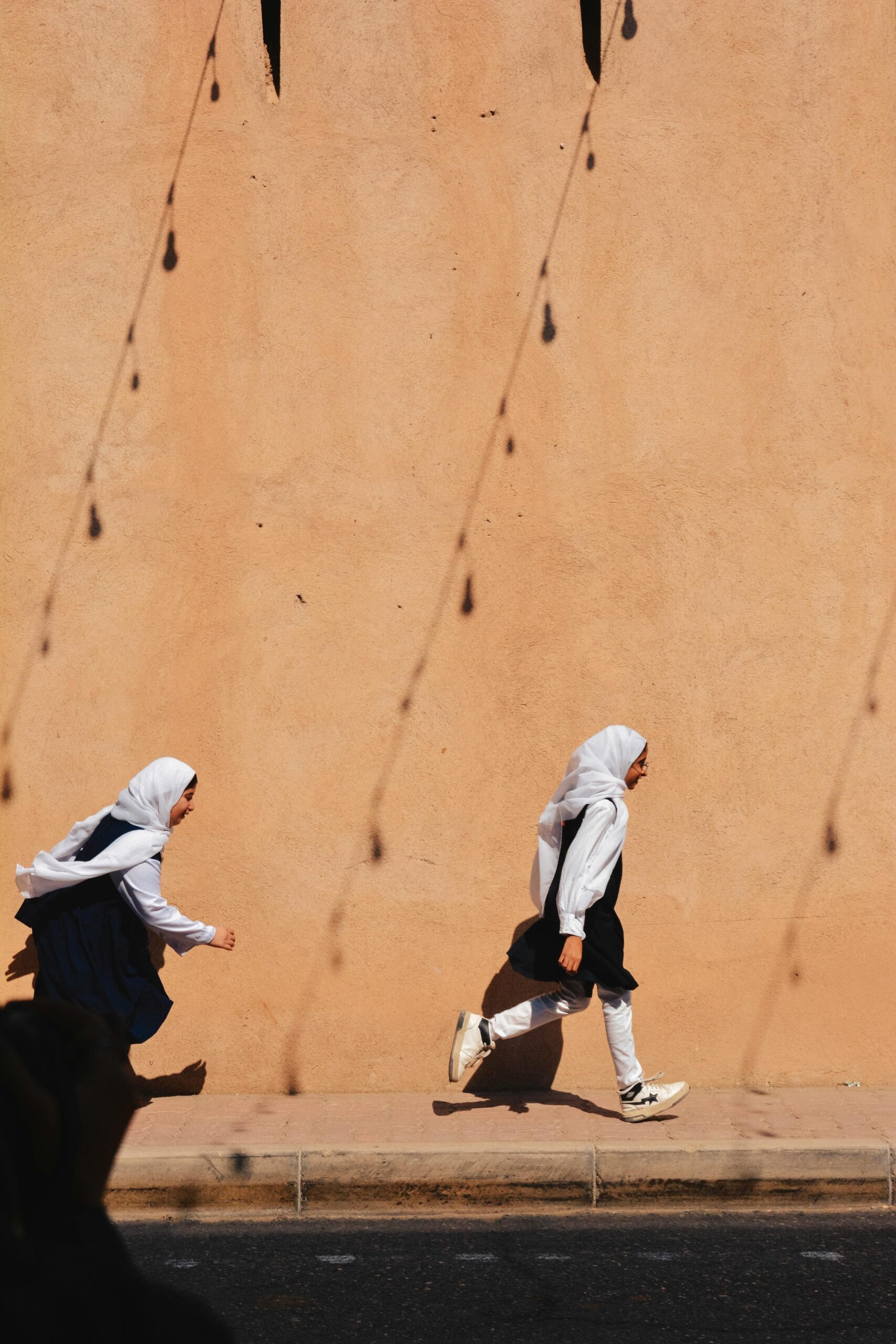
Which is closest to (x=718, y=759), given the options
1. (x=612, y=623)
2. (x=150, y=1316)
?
(x=612, y=623)

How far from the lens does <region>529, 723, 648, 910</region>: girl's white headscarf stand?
6227 millimetres

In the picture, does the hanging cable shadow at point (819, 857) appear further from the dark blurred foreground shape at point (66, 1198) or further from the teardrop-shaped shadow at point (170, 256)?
the dark blurred foreground shape at point (66, 1198)

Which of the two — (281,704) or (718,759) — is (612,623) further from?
(281,704)

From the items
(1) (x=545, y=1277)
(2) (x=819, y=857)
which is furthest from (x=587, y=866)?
(1) (x=545, y=1277)

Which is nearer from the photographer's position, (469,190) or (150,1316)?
(150,1316)

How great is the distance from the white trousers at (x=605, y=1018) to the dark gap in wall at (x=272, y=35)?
462cm

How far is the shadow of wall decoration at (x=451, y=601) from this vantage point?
6.93 meters

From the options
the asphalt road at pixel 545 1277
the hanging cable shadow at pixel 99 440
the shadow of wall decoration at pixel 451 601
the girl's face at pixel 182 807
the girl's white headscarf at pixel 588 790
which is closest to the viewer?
the asphalt road at pixel 545 1277

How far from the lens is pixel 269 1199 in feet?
18.0

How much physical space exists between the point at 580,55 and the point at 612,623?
9.33 ft

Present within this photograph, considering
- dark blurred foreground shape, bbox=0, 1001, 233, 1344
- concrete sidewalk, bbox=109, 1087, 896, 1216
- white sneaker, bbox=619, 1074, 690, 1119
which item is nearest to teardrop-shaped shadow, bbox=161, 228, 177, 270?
concrete sidewalk, bbox=109, 1087, 896, 1216

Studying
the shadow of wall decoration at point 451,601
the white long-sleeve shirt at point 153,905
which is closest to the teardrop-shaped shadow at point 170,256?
the shadow of wall decoration at point 451,601

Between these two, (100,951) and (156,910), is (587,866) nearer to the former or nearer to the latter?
(156,910)

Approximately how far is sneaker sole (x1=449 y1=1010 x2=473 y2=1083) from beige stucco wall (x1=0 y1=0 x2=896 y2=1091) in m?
0.70
